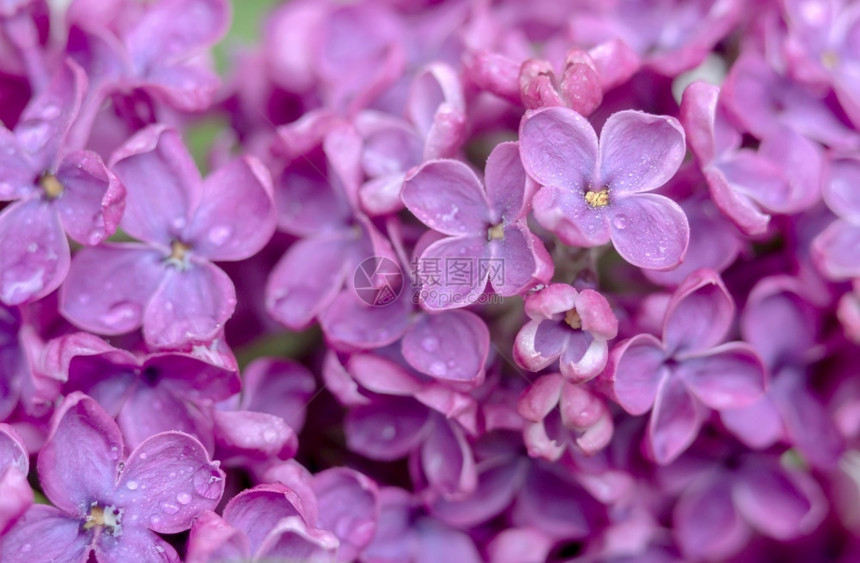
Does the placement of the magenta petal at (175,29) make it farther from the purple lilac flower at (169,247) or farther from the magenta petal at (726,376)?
the magenta petal at (726,376)

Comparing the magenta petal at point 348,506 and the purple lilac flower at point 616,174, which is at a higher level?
the purple lilac flower at point 616,174

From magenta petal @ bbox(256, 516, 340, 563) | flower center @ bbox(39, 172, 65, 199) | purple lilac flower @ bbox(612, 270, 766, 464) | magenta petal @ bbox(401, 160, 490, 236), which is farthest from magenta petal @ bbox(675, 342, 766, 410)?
flower center @ bbox(39, 172, 65, 199)

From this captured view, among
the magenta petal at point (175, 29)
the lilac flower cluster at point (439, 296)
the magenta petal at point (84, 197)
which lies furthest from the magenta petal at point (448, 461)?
the magenta petal at point (175, 29)

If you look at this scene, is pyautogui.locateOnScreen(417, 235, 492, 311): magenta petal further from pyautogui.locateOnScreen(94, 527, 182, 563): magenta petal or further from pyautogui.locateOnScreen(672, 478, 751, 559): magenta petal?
pyautogui.locateOnScreen(672, 478, 751, 559): magenta petal

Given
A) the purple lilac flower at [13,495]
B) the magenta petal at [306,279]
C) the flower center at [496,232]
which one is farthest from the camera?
the magenta petal at [306,279]

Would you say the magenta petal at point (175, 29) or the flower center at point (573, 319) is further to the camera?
the magenta petal at point (175, 29)

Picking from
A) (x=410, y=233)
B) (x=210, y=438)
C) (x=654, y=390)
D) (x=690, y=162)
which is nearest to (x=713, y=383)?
(x=654, y=390)
